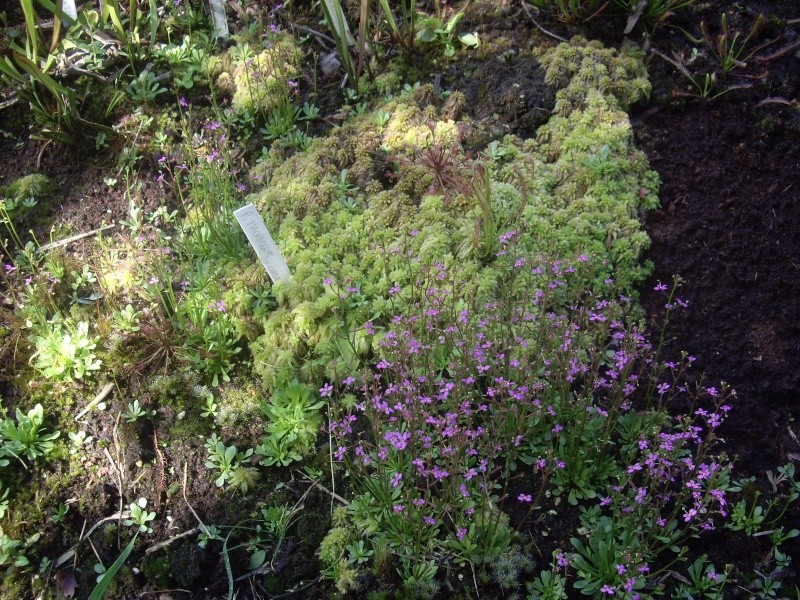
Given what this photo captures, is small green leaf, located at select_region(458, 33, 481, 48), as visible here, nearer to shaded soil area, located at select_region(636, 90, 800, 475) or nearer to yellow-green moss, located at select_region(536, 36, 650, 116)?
yellow-green moss, located at select_region(536, 36, 650, 116)

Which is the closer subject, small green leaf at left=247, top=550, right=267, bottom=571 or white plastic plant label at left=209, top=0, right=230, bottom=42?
small green leaf at left=247, top=550, right=267, bottom=571

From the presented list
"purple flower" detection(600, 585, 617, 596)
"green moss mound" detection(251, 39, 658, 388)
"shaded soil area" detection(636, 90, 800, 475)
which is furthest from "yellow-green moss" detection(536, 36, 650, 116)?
"purple flower" detection(600, 585, 617, 596)

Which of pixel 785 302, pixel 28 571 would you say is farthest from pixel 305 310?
pixel 785 302

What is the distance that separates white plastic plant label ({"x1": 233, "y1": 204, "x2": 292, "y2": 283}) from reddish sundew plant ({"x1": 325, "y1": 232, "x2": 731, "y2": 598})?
68 cm

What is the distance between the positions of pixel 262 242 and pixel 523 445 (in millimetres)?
1573

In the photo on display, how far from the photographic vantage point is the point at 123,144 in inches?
183

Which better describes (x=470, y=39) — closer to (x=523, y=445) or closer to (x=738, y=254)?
(x=738, y=254)

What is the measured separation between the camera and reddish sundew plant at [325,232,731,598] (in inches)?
104

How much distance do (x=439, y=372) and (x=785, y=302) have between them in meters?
1.83

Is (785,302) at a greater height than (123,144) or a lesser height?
lesser

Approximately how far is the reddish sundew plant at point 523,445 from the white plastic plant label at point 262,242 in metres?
0.68

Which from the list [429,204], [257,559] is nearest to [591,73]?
[429,204]

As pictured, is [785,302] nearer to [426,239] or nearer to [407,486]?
[426,239]

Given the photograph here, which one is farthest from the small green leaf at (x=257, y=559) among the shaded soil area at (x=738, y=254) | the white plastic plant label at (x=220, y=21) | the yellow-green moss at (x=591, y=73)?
the white plastic plant label at (x=220, y=21)
